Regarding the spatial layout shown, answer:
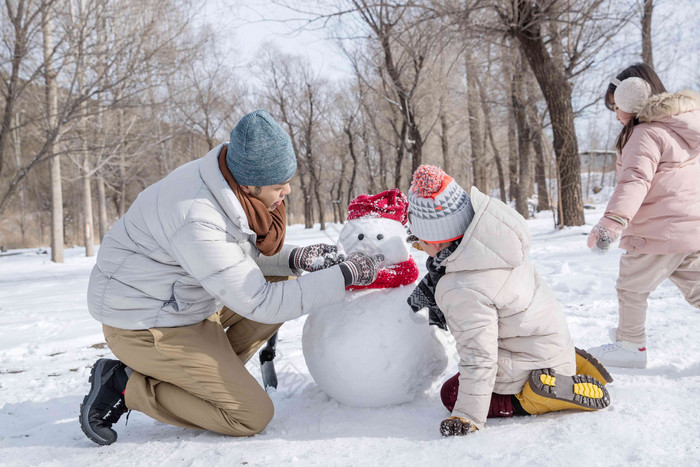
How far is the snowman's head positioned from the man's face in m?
0.39

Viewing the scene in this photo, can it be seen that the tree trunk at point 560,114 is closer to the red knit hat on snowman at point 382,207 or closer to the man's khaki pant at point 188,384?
the red knit hat on snowman at point 382,207

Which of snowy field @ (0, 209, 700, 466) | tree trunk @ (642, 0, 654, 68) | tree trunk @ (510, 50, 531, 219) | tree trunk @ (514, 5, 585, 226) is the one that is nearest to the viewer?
snowy field @ (0, 209, 700, 466)

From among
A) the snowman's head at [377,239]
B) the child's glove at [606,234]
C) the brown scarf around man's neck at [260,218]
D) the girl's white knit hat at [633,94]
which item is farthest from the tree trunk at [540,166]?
the brown scarf around man's neck at [260,218]

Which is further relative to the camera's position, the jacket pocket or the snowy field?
the jacket pocket

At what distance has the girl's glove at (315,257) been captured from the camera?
227 centimetres

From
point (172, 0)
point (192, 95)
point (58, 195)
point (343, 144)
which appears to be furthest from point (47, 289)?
point (343, 144)

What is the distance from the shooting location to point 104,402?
197 cm

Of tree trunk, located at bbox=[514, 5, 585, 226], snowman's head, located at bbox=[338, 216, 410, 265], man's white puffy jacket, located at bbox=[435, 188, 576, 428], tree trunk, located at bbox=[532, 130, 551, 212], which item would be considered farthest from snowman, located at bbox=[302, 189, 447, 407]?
tree trunk, located at bbox=[532, 130, 551, 212]

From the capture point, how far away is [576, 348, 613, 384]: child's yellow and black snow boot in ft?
6.72

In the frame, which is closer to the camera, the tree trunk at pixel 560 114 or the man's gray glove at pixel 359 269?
the man's gray glove at pixel 359 269

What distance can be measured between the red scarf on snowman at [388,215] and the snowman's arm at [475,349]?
1.43ft

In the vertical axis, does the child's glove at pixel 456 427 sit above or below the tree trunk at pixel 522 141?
below

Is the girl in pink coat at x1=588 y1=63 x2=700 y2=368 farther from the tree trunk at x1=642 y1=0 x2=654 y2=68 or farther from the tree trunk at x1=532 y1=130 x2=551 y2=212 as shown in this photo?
the tree trunk at x1=642 y1=0 x2=654 y2=68

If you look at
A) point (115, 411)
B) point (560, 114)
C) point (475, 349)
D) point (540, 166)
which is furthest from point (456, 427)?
point (540, 166)
